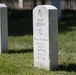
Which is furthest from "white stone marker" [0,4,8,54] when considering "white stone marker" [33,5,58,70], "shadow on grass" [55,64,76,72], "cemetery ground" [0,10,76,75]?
"shadow on grass" [55,64,76,72]

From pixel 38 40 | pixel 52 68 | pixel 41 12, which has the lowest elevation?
pixel 52 68

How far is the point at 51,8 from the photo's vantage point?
353 inches

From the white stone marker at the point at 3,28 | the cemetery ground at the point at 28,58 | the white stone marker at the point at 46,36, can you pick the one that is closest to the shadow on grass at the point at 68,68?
the cemetery ground at the point at 28,58

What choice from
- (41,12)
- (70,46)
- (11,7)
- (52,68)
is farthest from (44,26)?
(11,7)

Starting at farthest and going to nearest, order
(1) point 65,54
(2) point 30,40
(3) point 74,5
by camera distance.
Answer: (3) point 74,5, (2) point 30,40, (1) point 65,54

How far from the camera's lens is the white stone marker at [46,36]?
8.94 metres

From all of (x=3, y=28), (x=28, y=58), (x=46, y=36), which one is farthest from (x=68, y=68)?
(x=3, y=28)

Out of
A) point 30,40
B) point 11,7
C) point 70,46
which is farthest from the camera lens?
point 11,7

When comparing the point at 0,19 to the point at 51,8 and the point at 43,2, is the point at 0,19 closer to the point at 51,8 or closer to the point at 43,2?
the point at 51,8

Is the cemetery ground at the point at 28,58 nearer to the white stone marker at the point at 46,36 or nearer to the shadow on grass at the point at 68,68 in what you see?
the shadow on grass at the point at 68,68

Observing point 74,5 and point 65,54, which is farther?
point 74,5

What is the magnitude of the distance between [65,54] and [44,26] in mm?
2237

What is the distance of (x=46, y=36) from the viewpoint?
899 centimetres

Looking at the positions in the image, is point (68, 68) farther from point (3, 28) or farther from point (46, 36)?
point (3, 28)
